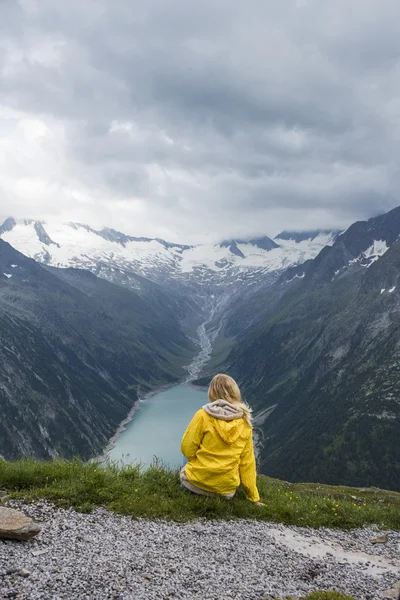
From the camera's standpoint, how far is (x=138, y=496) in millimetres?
15703

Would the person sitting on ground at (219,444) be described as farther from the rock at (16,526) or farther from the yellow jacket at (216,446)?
the rock at (16,526)

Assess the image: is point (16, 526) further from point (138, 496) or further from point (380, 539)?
point (380, 539)

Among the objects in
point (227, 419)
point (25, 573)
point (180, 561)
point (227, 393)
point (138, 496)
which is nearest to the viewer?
point (25, 573)

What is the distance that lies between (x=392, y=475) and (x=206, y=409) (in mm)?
201102

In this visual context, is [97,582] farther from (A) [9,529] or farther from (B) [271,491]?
(B) [271,491]

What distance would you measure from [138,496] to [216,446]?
356 cm

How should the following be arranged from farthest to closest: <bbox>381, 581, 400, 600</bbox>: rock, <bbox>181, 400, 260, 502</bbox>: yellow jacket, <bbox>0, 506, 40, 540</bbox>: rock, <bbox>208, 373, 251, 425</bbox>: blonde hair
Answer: <bbox>208, 373, 251, 425</bbox>: blonde hair, <bbox>181, 400, 260, 502</bbox>: yellow jacket, <bbox>381, 581, 400, 600</bbox>: rock, <bbox>0, 506, 40, 540</bbox>: rock

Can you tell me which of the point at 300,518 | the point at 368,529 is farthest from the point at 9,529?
the point at 368,529

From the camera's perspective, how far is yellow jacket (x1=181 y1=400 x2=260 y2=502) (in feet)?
50.6

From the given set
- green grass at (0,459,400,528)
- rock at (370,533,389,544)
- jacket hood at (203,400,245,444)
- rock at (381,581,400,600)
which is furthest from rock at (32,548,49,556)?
rock at (370,533,389,544)

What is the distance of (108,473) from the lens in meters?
16.7

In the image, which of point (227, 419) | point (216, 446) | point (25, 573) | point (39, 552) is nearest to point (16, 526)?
point (39, 552)

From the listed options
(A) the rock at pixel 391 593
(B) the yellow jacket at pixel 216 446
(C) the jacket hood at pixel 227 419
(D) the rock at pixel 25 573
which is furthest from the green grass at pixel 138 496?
(A) the rock at pixel 391 593

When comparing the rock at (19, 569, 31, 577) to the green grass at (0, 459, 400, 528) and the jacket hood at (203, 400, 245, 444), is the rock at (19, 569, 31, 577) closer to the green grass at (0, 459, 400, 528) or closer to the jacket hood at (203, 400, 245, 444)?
the green grass at (0, 459, 400, 528)
